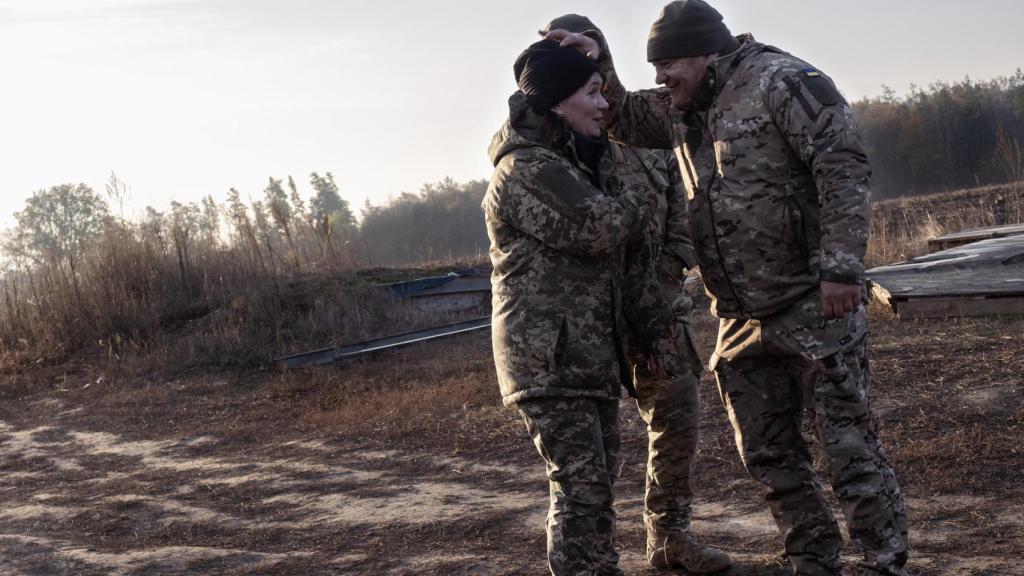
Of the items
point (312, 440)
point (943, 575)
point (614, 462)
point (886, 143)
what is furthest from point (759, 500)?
point (886, 143)

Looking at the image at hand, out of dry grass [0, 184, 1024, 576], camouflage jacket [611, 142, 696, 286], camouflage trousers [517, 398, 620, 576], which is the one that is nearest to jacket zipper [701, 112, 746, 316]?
camouflage jacket [611, 142, 696, 286]

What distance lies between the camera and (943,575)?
3738 mm

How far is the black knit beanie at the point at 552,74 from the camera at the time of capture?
336cm

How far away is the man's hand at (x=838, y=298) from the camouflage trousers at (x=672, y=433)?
2.63ft

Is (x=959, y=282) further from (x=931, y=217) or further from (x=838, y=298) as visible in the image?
(x=931, y=217)

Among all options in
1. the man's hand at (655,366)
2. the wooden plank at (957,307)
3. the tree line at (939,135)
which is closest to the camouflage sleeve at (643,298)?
the man's hand at (655,366)

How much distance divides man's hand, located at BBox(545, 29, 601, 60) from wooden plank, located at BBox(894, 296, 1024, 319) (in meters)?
5.92

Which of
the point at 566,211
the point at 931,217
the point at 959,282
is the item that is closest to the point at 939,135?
the point at 931,217

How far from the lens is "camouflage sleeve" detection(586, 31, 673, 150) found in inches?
153

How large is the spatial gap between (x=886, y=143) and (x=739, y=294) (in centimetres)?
2628

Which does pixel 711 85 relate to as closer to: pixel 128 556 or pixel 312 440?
pixel 128 556

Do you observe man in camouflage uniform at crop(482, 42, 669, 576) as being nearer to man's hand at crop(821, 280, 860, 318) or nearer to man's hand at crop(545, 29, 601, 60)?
man's hand at crop(545, 29, 601, 60)

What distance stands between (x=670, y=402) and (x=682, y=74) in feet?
4.23

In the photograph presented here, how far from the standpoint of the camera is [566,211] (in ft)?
10.8
